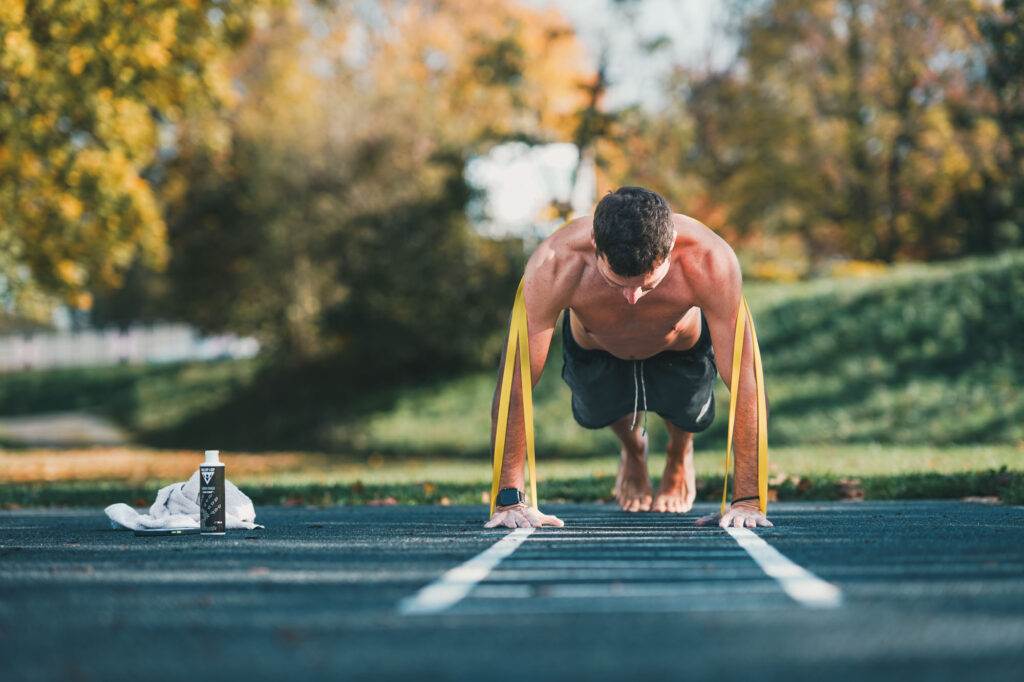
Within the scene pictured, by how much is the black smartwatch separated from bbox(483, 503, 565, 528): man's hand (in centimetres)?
2

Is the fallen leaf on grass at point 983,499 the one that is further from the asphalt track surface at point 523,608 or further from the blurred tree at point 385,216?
the blurred tree at point 385,216

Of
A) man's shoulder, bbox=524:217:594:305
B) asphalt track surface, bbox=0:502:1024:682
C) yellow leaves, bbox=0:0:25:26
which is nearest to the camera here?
asphalt track surface, bbox=0:502:1024:682

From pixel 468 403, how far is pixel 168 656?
18.8 m

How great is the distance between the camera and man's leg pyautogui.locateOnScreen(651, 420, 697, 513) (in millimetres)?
7281

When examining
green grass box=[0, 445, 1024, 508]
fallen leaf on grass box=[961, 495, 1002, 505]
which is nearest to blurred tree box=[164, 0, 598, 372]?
green grass box=[0, 445, 1024, 508]

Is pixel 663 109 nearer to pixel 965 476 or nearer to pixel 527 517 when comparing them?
pixel 965 476

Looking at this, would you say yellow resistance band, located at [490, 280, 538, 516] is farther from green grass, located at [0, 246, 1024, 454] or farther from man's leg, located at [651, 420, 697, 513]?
green grass, located at [0, 246, 1024, 454]

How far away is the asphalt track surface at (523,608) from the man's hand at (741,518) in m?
0.14

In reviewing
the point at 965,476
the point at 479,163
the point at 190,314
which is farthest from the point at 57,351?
the point at 965,476

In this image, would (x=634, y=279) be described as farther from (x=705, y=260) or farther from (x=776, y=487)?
(x=776, y=487)

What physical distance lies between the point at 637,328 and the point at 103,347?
40.4 m

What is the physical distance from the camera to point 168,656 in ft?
9.09

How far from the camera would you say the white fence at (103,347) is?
141 feet

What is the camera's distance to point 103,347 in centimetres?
4359
